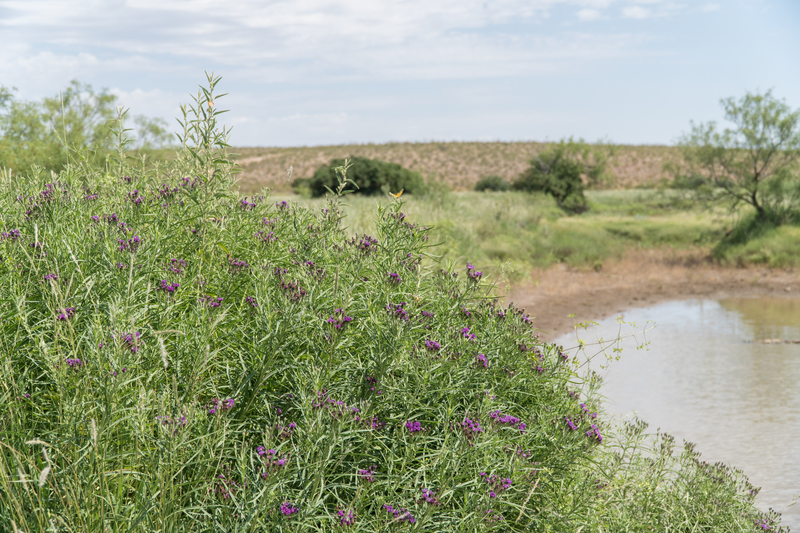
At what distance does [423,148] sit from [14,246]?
6988cm

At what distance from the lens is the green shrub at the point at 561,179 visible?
117 ft

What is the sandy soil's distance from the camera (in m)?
16.7

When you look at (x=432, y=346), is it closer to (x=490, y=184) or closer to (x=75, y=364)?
(x=75, y=364)

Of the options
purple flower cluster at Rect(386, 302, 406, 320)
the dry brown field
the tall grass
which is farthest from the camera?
the dry brown field

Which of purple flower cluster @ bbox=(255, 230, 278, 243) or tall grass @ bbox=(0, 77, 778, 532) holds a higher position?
purple flower cluster @ bbox=(255, 230, 278, 243)

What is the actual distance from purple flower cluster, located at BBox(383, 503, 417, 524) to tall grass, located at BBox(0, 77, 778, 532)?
0.07 ft

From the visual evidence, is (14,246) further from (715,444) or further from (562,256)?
(562,256)

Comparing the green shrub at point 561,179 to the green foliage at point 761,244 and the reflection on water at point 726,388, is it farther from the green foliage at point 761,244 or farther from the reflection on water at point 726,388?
the reflection on water at point 726,388

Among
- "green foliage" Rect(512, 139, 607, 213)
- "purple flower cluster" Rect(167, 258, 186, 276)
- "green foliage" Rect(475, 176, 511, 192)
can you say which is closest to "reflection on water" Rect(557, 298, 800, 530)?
"purple flower cluster" Rect(167, 258, 186, 276)

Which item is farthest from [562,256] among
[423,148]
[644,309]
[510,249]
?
[423,148]

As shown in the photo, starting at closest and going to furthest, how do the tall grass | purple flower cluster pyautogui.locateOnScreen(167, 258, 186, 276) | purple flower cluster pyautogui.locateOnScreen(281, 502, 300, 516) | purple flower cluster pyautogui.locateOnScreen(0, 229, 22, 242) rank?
purple flower cluster pyautogui.locateOnScreen(281, 502, 300, 516), the tall grass, purple flower cluster pyautogui.locateOnScreen(167, 258, 186, 276), purple flower cluster pyautogui.locateOnScreen(0, 229, 22, 242)

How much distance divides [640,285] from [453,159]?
4841 centimetres

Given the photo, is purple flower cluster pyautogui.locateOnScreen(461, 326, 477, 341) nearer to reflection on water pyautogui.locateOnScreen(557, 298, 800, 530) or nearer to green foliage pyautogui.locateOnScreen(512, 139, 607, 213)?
reflection on water pyautogui.locateOnScreen(557, 298, 800, 530)

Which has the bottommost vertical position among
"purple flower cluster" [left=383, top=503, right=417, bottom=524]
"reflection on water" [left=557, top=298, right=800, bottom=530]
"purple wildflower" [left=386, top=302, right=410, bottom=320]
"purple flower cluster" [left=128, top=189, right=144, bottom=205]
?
"reflection on water" [left=557, top=298, right=800, bottom=530]
